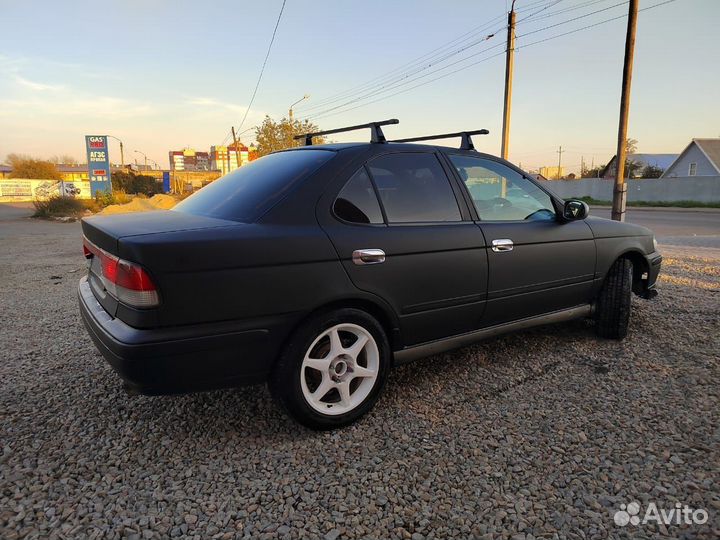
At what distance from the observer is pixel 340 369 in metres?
2.62

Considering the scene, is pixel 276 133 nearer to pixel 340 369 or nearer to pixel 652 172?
pixel 340 369

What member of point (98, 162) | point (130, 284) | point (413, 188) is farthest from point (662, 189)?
point (98, 162)

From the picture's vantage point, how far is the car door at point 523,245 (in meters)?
3.16

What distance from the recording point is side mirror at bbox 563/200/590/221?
11.5 ft

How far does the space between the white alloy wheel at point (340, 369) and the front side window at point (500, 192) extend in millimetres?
1245

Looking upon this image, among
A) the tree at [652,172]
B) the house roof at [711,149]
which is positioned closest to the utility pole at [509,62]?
the house roof at [711,149]

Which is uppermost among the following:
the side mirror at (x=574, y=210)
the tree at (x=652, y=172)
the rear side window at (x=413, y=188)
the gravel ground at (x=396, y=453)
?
the tree at (x=652, y=172)

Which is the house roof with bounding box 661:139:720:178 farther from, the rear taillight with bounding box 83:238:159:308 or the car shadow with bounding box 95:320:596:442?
the rear taillight with bounding box 83:238:159:308

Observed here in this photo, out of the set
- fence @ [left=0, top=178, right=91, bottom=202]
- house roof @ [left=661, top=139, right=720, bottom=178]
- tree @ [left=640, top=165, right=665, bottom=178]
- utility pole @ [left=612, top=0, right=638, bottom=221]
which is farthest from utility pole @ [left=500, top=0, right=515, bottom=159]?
tree @ [left=640, top=165, right=665, bottom=178]

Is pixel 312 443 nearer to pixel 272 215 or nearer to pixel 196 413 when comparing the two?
pixel 196 413

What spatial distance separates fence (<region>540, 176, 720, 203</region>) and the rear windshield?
2672cm

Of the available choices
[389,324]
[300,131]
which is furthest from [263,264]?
[300,131]

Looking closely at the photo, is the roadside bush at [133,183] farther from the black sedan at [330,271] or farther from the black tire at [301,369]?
the black tire at [301,369]

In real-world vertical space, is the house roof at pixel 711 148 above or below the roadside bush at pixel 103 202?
above
